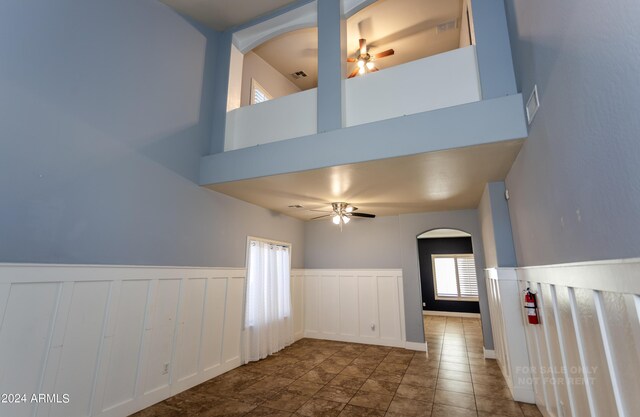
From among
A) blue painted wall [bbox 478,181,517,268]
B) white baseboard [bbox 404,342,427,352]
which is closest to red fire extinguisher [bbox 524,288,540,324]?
blue painted wall [bbox 478,181,517,268]

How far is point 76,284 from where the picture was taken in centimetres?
262

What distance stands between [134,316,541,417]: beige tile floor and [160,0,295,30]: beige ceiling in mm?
5140

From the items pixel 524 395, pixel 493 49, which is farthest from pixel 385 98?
pixel 524 395

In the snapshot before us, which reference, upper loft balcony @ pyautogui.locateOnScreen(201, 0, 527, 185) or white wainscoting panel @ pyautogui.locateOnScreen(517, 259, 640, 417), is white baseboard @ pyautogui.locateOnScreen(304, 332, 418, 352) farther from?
upper loft balcony @ pyautogui.locateOnScreen(201, 0, 527, 185)

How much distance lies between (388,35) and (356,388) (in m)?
5.75

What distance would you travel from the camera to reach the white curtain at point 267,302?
15.9 ft

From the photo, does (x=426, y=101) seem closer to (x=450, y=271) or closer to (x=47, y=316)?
(x=47, y=316)

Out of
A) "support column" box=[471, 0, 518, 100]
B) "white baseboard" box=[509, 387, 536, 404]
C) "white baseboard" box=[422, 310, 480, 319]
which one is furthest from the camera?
"white baseboard" box=[422, 310, 480, 319]

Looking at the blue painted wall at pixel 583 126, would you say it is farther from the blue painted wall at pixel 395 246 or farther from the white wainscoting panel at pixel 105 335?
the white wainscoting panel at pixel 105 335

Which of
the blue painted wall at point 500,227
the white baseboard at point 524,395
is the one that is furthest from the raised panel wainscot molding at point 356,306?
the blue painted wall at point 500,227

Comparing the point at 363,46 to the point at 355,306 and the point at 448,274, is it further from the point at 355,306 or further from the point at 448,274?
the point at 448,274

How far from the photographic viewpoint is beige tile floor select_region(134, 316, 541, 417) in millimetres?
3121

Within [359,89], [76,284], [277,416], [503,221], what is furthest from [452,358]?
[76,284]

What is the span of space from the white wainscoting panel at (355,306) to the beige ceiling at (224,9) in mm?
5114
